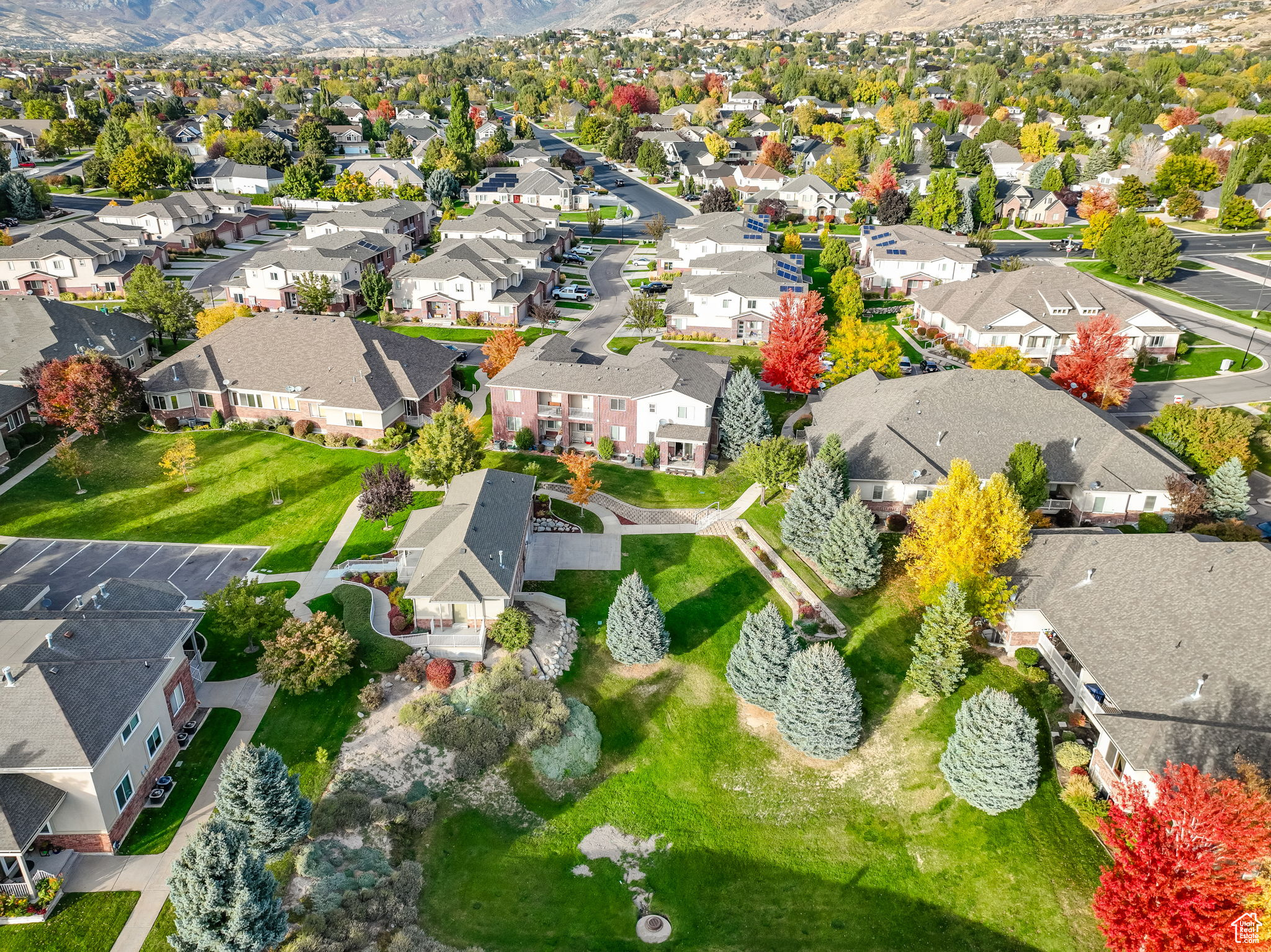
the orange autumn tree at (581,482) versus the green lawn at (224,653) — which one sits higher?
the orange autumn tree at (581,482)

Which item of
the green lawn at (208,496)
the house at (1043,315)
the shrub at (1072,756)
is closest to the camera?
the shrub at (1072,756)

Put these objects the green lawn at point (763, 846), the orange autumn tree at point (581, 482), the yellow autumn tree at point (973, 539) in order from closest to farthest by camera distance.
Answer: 1. the green lawn at point (763, 846)
2. the yellow autumn tree at point (973, 539)
3. the orange autumn tree at point (581, 482)

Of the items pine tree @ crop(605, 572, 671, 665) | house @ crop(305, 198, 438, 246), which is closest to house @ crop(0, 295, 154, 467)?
house @ crop(305, 198, 438, 246)

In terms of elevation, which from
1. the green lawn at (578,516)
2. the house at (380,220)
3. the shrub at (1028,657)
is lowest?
the green lawn at (578,516)

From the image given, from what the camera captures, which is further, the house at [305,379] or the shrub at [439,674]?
the house at [305,379]

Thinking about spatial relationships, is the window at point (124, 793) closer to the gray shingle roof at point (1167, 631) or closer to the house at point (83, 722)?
the house at point (83, 722)

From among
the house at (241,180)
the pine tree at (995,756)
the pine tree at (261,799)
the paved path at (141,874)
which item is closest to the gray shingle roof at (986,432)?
the pine tree at (995,756)

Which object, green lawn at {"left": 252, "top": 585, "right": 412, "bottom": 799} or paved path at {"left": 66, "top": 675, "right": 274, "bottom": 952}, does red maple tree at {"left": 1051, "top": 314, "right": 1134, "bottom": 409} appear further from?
paved path at {"left": 66, "top": 675, "right": 274, "bottom": 952}
